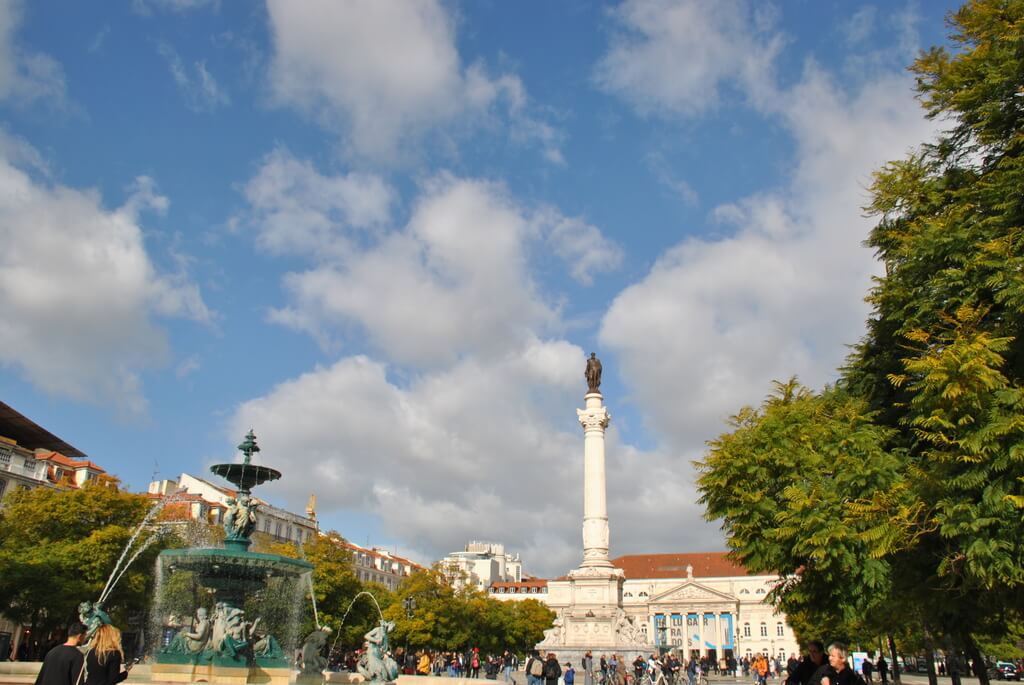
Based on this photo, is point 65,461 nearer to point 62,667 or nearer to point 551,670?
point 551,670

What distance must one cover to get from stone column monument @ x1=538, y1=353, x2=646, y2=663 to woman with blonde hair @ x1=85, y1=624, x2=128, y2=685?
34.3m

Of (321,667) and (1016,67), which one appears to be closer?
(1016,67)

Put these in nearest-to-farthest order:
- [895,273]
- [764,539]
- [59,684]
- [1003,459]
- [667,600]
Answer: [59,684], [1003,459], [895,273], [764,539], [667,600]

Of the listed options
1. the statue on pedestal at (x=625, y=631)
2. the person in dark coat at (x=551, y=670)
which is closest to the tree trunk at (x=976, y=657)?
the person in dark coat at (x=551, y=670)

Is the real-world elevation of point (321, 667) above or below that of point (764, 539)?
below

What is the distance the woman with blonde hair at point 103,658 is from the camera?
626 cm

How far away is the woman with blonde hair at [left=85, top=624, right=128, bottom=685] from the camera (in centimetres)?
626

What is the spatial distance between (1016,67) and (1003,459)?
21.2 ft

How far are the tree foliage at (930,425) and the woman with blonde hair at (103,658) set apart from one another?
10747 millimetres

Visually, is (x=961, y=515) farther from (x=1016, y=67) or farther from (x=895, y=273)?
(x=1016, y=67)

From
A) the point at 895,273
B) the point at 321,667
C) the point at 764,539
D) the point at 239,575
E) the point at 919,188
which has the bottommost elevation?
the point at 321,667

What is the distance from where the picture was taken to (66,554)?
112 ft

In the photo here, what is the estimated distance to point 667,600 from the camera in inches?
4033

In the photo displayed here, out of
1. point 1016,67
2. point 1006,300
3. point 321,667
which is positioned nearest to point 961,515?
point 1006,300
